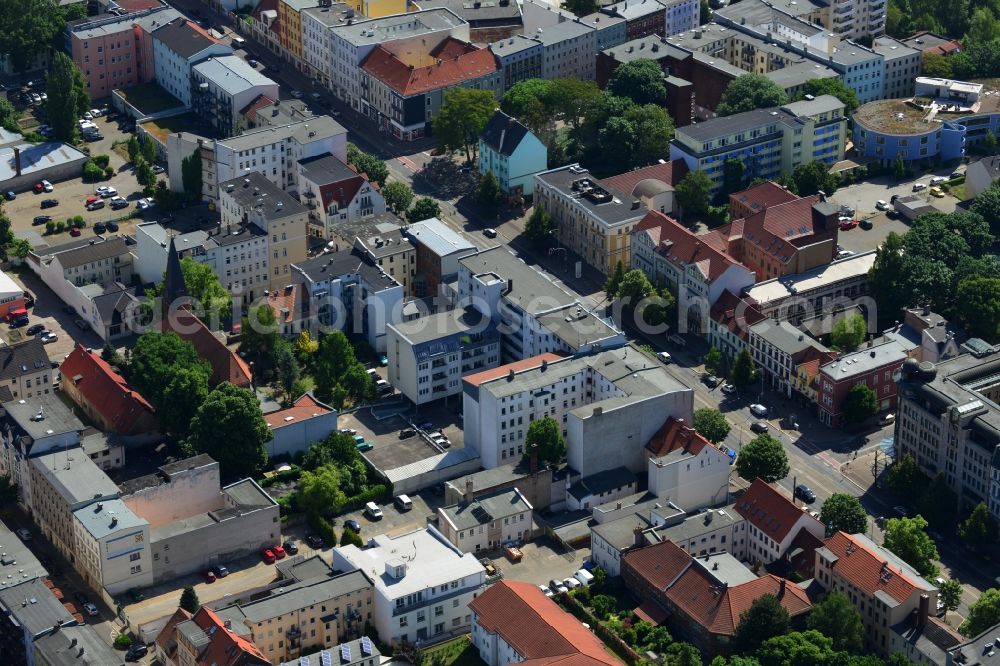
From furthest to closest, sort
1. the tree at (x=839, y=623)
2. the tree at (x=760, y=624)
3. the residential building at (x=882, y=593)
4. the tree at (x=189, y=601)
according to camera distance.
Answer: the tree at (x=189, y=601) < the residential building at (x=882, y=593) < the tree at (x=760, y=624) < the tree at (x=839, y=623)

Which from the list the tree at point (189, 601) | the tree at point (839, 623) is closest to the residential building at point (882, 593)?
the tree at point (839, 623)

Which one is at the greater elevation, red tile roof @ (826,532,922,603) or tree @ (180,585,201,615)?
red tile roof @ (826,532,922,603)

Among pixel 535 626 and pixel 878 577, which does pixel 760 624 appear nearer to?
pixel 878 577

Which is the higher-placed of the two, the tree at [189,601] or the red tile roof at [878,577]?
the red tile roof at [878,577]

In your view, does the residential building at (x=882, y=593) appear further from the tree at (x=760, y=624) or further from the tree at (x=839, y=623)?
the tree at (x=760, y=624)

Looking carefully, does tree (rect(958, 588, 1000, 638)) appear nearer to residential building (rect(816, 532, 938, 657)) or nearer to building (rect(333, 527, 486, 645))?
residential building (rect(816, 532, 938, 657))

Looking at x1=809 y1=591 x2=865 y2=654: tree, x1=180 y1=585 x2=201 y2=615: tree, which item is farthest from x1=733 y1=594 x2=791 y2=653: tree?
x1=180 y1=585 x2=201 y2=615: tree

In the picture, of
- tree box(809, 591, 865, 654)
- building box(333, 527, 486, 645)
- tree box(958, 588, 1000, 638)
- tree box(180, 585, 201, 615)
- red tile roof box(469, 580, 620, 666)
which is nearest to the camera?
red tile roof box(469, 580, 620, 666)
